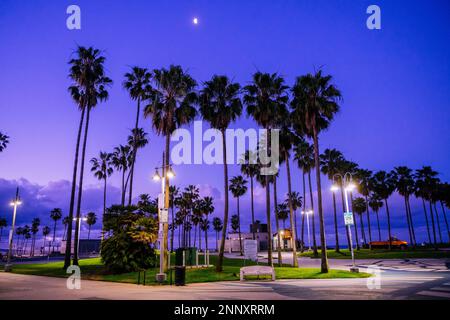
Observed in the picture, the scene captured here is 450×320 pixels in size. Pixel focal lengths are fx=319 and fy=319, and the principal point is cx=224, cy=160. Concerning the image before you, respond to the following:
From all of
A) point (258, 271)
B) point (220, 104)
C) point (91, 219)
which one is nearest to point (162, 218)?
point (258, 271)

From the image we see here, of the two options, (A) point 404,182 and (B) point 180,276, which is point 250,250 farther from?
(A) point 404,182

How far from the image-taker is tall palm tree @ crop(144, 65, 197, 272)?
89.8 ft

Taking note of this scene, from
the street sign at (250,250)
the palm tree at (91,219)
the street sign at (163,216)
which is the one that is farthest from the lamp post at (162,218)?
the palm tree at (91,219)

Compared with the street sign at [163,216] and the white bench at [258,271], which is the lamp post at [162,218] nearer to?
the street sign at [163,216]

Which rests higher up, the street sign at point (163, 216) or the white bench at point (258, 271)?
the street sign at point (163, 216)

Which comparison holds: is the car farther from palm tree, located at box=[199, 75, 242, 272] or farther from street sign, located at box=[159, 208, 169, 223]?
street sign, located at box=[159, 208, 169, 223]

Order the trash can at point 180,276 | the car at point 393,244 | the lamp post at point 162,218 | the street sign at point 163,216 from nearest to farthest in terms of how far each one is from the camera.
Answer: the trash can at point 180,276 < the lamp post at point 162,218 < the street sign at point 163,216 < the car at point 393,244

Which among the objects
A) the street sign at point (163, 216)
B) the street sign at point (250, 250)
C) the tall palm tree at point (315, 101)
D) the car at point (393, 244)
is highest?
the tall palm tree at point (315, 101)

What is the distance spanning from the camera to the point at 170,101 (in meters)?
27.3

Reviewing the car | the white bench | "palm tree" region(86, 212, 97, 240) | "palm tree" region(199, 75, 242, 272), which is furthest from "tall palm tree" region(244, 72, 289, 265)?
"palm tree" region(86, 212, 97, 240)

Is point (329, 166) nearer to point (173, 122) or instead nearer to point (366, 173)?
point (366, 173)

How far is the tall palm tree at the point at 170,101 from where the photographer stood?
27.4 m

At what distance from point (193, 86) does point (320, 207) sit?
48.2 ft
